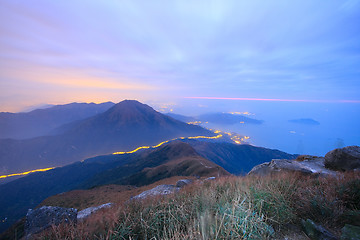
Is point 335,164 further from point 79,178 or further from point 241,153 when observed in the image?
point 79,178

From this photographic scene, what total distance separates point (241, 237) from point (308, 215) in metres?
2.03

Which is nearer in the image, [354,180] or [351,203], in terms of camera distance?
[351,203]

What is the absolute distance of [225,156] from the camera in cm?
12794

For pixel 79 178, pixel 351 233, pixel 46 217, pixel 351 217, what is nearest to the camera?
pixel 351 233

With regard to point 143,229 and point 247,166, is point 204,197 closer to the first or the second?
point 143,229

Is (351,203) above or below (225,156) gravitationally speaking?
above

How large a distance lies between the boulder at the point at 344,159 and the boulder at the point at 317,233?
10865 mm

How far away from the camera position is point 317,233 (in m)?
2.32

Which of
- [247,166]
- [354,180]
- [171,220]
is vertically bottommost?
[247,166]

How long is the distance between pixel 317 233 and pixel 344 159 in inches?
460

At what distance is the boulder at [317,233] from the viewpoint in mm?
2242

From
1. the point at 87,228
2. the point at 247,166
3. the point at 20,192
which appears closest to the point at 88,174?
the point at 20,192

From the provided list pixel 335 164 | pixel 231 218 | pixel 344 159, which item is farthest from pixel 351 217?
pixel 335 164

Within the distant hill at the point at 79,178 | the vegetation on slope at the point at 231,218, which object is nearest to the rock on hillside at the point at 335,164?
the vegetation on slope at the point at 231,218
